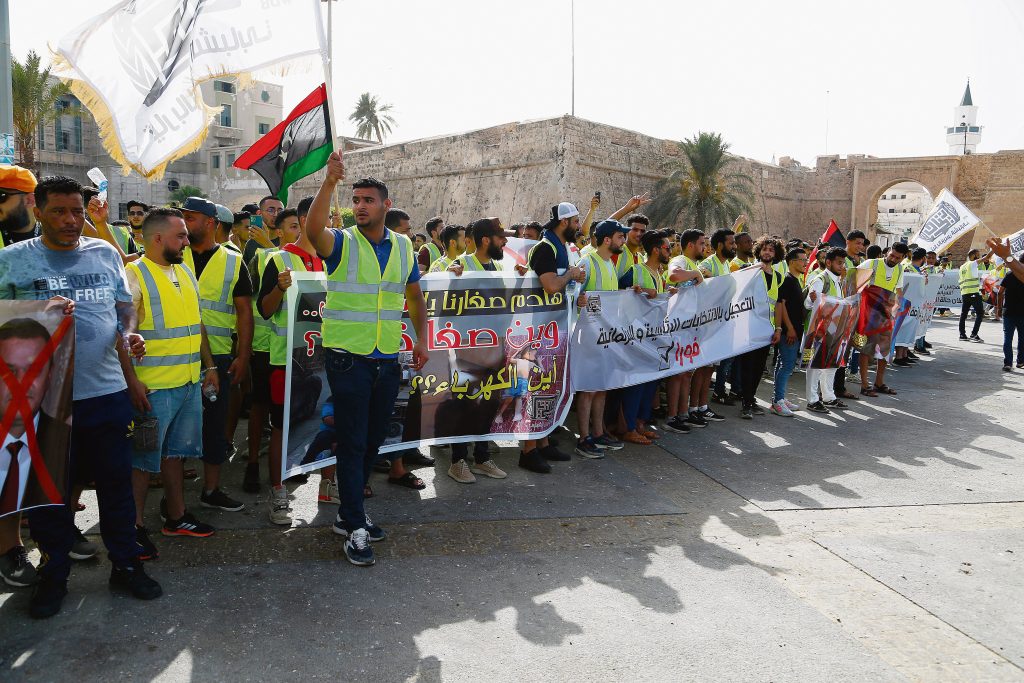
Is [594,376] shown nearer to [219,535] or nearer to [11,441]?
[219,535]

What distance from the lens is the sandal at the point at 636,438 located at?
A: 632 cm

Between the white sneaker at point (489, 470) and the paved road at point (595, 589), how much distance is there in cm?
11

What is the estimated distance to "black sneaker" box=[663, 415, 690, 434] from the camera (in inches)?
269

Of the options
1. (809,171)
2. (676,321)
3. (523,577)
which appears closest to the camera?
(523,577)

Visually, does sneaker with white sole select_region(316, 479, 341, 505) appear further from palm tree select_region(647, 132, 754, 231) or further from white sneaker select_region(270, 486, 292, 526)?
palm tree select_region(647, 132, 754, 231)

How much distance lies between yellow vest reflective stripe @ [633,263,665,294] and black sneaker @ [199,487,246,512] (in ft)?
12.3

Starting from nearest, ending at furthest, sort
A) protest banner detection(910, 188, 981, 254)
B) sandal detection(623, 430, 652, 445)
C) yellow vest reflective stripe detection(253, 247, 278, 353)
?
yellow vest reflective stripe detection(253, 247, 278, 353)
sandal detection(623, 430, 652, 445)
protest banner detection(910, 188, 981, 254)

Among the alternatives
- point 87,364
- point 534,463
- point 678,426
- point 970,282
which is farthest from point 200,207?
point 970,282

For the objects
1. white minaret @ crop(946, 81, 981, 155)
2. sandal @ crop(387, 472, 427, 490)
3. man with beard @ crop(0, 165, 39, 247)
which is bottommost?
sandal @ crop(387, 472, 427, 490)

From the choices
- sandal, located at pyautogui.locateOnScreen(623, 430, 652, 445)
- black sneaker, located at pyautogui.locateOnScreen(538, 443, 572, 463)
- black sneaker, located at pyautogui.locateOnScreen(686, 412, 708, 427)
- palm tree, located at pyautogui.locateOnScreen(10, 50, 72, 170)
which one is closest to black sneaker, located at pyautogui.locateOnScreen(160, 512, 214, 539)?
black sneaker, located at pyautogui.locateOnScreen(538, 443, 572, 463)

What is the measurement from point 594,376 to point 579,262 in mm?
949

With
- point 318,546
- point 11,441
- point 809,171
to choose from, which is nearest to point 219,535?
point 318,546

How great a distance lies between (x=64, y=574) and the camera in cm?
324

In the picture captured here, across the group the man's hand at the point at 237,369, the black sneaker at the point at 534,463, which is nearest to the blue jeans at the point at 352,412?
the man's hand at the point at 237,369
